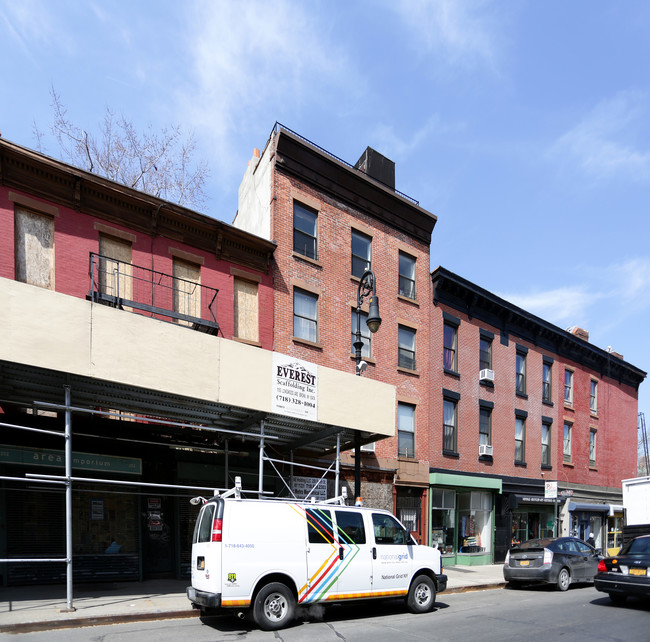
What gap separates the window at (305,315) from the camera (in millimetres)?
18672

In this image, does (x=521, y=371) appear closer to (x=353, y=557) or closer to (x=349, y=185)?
(x=349, y=185)

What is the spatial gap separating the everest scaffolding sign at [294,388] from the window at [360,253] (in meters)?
8.04

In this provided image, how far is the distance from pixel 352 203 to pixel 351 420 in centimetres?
959

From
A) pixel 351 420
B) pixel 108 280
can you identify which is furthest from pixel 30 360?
pixel 351 420

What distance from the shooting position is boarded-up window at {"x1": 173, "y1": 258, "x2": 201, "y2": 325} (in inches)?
636

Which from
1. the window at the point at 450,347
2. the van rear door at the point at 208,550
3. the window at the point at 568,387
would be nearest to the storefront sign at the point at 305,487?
the van rear door at the point at 208,550

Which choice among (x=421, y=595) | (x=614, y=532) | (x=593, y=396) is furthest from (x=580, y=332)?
(x=421, y=595)

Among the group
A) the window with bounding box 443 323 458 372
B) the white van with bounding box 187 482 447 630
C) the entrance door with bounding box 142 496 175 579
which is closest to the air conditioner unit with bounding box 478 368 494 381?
the window with bounding box 443 323 458 372

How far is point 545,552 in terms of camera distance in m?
15.9

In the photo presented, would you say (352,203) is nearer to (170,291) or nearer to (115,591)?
(170,291)

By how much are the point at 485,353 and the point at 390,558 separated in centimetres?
1605

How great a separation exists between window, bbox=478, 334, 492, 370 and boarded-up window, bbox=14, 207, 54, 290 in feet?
57.8

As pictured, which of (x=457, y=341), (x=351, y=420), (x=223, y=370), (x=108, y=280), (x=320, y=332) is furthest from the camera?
(x=457, y=341)

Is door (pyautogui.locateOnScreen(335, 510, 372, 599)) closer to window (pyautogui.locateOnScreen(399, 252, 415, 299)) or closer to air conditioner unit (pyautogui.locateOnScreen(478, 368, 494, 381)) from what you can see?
window (pyautogui.locateOnScreen(399, 252, 415, 299))
